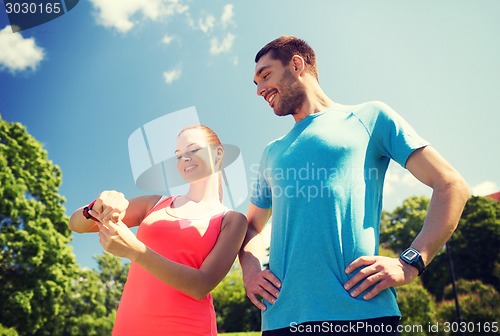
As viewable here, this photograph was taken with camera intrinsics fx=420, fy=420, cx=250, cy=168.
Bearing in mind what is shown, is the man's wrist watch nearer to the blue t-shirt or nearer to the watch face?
the watch face

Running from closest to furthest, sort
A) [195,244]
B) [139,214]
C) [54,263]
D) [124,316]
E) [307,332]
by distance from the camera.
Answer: [307,332]
[124,316]
[195,244]
[139,214]
[54,263]

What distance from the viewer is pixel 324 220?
1973 mm

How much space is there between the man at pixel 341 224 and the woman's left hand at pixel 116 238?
2.42 feet

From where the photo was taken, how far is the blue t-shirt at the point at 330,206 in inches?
73.2

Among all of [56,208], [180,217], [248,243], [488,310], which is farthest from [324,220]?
[488,310]

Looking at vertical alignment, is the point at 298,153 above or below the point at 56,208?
below

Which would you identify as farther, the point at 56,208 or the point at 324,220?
the point at 56,208

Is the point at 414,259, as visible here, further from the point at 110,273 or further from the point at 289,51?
Result: the point at 110,273

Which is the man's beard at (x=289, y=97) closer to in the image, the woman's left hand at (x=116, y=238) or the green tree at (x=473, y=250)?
the woman's left hand at (x=116, y=238)

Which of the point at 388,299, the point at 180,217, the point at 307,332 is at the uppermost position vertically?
the point at 180,217

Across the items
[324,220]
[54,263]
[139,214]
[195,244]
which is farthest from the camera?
[54,263]

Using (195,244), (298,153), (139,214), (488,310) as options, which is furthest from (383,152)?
(488,310)

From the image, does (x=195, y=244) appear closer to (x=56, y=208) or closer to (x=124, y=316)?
(x=124, y=316)

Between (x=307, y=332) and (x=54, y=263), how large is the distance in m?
15.7
